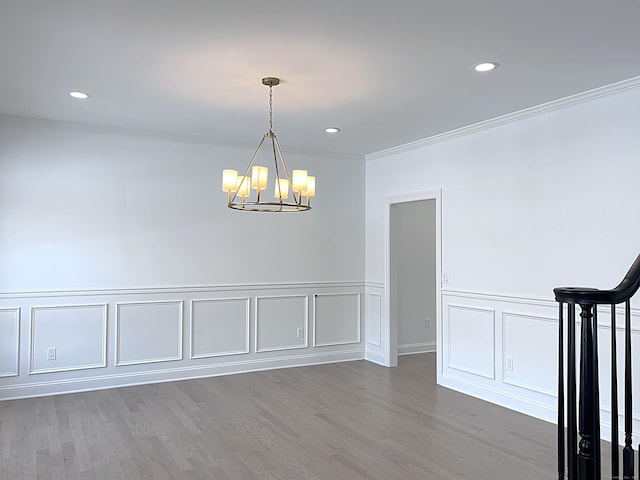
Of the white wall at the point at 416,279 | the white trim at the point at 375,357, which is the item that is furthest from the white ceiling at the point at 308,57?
the white trim at the point at 375,357

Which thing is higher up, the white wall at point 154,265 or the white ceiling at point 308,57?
the white ceiling at point 308,57

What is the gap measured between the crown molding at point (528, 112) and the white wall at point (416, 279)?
136 cm

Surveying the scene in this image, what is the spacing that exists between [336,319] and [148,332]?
2.30m

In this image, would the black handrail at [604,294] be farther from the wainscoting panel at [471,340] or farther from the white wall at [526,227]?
the wainscoting panel at [471,340]

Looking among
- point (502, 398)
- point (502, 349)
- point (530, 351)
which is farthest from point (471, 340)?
point (530, 351)

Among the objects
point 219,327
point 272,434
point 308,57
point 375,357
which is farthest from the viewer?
point 375,357

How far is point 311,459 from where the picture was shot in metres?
3.52

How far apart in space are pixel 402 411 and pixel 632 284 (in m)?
3.14

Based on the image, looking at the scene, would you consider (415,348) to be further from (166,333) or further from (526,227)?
(166,333)

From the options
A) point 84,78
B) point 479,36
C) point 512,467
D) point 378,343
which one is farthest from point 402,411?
point 84,78

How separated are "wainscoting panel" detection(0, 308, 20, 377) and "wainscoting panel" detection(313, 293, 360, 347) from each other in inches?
125

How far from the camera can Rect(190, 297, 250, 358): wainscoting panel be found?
579cm

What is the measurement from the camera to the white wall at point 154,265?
5004 mm

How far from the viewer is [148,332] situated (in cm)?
554
